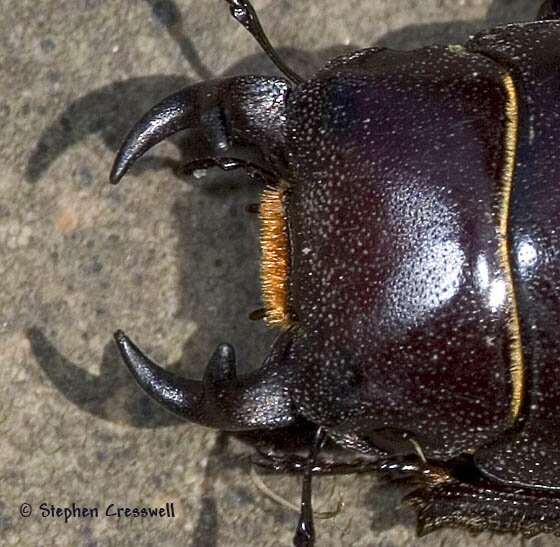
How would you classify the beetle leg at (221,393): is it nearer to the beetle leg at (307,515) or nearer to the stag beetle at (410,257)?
the stag beetle at (410,257)

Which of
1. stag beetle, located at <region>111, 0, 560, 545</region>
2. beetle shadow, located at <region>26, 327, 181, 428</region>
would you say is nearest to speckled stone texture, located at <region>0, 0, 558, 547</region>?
beetle shadow, located at <region>26, 327, 181, 428</region>

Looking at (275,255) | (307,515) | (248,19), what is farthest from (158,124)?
(307,515)

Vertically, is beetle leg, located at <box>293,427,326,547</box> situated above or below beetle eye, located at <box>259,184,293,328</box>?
below

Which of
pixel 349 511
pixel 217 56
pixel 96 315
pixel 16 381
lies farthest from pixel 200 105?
pixel 349 511

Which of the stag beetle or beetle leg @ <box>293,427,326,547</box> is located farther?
beetle leg @ <box>293,427,326,547</box>

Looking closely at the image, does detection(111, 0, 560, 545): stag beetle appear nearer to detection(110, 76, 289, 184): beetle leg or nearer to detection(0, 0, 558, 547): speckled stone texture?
detection(110, 76, 289, 184): beetle leg

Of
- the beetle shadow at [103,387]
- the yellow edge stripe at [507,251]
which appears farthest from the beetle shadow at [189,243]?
the yellow edge stripe at [507,251]

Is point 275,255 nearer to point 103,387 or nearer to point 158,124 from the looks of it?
point 158,124

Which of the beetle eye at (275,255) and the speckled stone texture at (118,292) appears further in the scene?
the speckled stone texture at (118,292)
